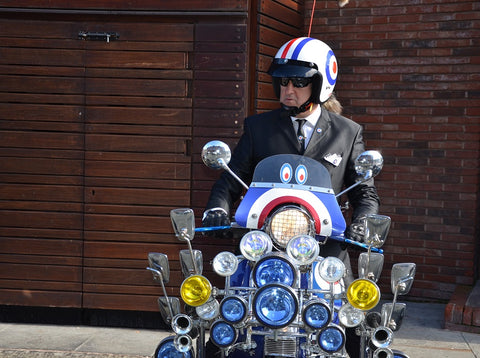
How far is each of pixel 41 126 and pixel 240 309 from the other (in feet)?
13.2

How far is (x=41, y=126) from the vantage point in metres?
6.20

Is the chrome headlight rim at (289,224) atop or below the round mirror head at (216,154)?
below

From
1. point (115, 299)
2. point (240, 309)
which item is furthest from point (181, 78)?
point (240, 309)

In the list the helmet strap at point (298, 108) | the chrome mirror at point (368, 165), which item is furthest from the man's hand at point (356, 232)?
the helmet strap at point (298, 108)

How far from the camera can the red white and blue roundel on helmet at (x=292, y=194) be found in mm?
2982

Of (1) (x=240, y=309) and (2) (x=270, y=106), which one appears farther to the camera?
(2) (x=270, y=106)

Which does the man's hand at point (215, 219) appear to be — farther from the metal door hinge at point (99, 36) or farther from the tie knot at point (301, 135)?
the metal door hinge at point (99, 36)

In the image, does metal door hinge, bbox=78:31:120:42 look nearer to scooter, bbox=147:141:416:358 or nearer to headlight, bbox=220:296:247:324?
scooter, bbox=147:141:416:358

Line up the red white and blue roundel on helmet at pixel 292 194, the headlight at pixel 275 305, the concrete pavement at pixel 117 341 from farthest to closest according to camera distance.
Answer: the concrete pavement at pixel 117 341 < the red white and blue roundel on helmet at pixel 292 194 < the headlight at pixel 275 305

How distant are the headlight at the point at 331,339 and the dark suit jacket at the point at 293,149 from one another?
3.14 feet

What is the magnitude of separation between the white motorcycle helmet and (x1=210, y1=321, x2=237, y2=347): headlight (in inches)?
55.0

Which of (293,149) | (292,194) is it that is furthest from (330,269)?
(293,149)

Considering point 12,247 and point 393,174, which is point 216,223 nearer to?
point 12,247

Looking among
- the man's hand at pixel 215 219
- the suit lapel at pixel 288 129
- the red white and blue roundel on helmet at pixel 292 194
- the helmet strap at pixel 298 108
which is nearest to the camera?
the red white and blue roundel on helmet at pixel 292 194
